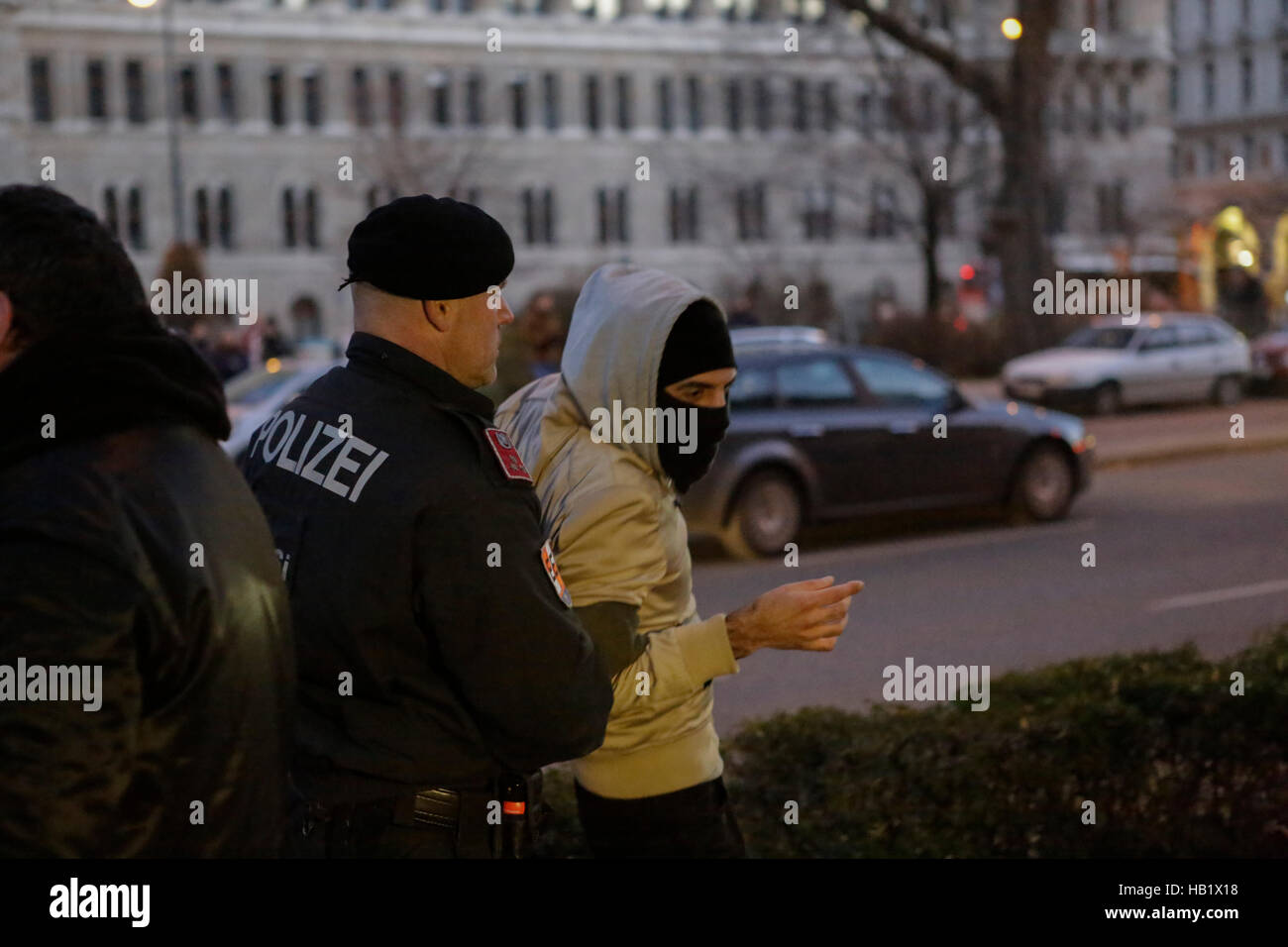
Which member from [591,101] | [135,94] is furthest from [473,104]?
[135,94]

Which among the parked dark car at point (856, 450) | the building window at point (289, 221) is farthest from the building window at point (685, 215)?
the parked dark car at point (856, 450)

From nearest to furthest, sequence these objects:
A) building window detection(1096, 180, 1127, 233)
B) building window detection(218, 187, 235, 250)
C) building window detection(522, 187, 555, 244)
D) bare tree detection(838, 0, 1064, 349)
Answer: bare tree detection(838, 0, 1064, 349) < building window detection(218, 187, 235, 250) < building window detection(522, 187, 555, 244) < building window detection(1096, 180, 1127, 233)

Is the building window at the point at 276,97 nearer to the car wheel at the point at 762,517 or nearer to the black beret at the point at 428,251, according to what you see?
the car wheel at the point at 762,517

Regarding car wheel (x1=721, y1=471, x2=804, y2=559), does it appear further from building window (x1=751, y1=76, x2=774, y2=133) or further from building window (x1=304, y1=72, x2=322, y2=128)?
building window (x1=751, y1=76, x2=774, y2=133)

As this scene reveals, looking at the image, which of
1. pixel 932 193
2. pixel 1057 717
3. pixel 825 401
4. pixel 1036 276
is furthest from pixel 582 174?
pixel 1057 717

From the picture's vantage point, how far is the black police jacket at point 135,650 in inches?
74.9

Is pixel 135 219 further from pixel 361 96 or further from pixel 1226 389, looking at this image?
pixel 1226 389

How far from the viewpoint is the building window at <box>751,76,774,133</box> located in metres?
65.5

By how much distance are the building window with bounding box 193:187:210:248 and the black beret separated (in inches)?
2340

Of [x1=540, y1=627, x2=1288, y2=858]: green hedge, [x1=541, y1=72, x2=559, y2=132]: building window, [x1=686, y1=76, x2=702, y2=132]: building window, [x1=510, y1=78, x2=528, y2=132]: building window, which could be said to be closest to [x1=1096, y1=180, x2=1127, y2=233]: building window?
[x1=686, y1=76, x2=702, y2=132]: building window

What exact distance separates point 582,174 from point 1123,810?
63.9m

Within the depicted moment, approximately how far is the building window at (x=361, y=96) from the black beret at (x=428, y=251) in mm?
61832

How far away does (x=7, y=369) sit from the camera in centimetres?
204
